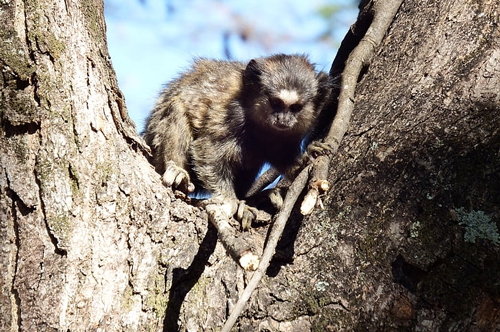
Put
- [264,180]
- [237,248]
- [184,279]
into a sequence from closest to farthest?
[237,248] → [184,279] → [264,180]

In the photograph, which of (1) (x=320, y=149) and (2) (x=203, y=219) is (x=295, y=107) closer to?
(1) (x=320, y=149)

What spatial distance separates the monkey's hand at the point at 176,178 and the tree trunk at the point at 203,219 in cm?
95

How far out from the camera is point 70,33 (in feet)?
11.8

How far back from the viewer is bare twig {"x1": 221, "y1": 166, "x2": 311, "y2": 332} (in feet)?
9.45

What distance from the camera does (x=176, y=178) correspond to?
18.0 feet

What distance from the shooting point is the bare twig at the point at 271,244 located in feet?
9.45

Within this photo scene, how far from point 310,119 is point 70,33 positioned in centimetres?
373

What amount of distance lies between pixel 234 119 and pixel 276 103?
1.98ft

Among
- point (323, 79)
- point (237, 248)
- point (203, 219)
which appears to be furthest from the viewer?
point (323, 79)

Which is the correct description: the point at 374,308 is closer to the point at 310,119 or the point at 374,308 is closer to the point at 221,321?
the point at 221,321

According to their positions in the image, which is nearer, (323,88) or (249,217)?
(249,217)

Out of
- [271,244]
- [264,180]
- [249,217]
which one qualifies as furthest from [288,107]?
[271,244]

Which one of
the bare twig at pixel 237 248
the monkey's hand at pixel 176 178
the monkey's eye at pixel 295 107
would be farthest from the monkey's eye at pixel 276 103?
the bare twig at pixel 237 248

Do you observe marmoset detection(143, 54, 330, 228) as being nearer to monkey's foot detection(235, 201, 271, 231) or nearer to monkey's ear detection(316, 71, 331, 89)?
monkey's ear detection(316, 71, 331, 89)
